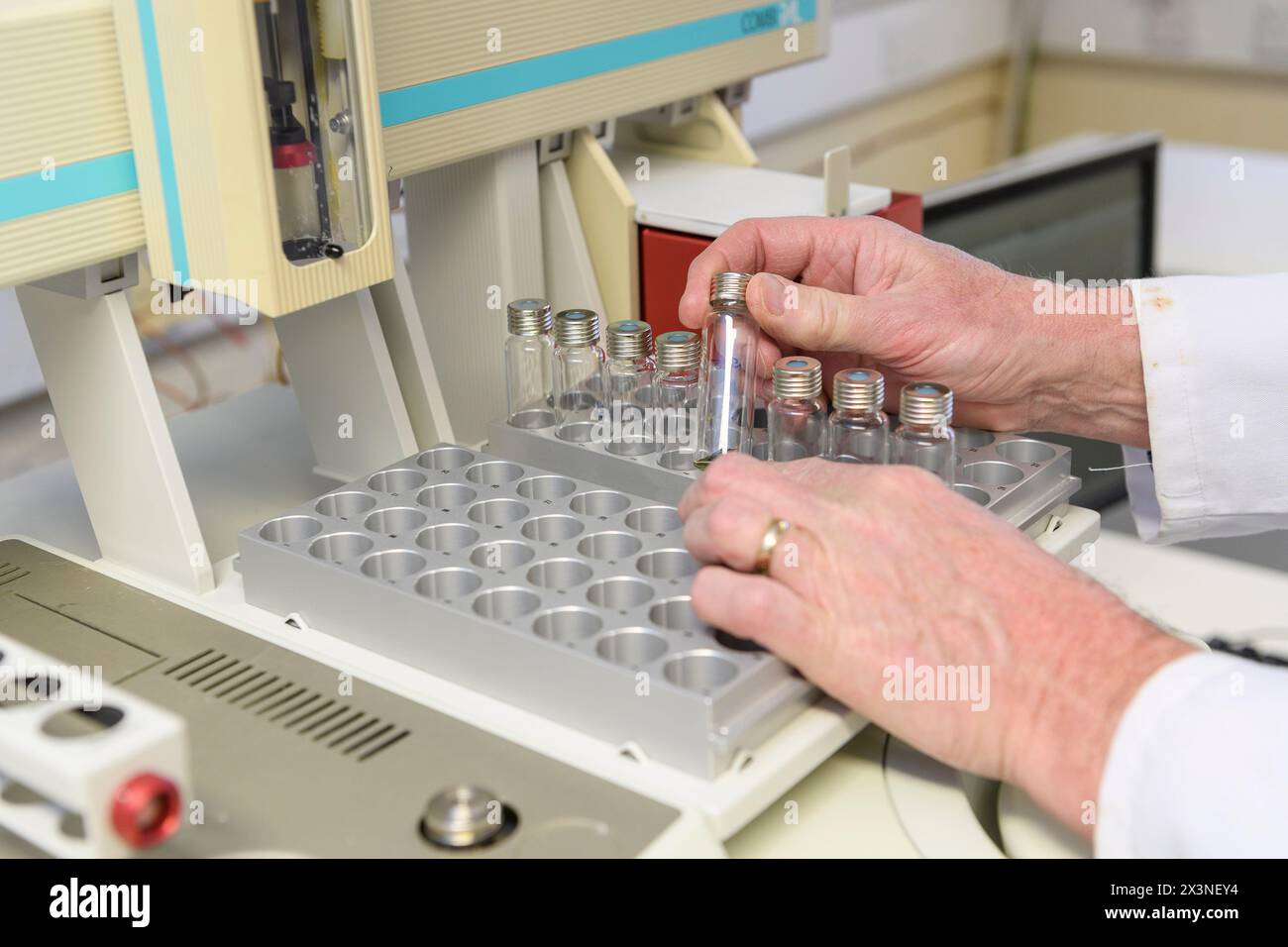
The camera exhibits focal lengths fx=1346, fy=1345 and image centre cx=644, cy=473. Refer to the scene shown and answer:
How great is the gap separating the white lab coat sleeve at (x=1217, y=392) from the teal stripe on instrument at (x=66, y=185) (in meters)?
0.87

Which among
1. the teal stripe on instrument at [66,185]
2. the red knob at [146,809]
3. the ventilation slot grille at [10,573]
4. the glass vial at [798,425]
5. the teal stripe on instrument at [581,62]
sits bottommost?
the ventilation slot grille at [10,573]

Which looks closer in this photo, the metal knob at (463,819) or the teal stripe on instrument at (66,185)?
the metal knob at (463,819)

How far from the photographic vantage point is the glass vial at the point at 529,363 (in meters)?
1.17

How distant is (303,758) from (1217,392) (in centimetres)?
84

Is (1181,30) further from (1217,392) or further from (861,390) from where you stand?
(861,390)

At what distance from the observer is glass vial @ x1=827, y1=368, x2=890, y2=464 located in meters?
1.03

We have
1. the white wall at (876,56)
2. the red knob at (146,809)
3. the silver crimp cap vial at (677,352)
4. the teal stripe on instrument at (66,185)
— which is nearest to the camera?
the red knob at (146,809)

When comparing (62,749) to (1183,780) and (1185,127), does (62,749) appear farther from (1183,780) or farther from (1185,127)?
(1185,127)

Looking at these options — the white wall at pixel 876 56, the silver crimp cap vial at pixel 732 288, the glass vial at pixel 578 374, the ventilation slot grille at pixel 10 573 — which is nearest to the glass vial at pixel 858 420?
the silver crimp cap vial at pixel 732 288

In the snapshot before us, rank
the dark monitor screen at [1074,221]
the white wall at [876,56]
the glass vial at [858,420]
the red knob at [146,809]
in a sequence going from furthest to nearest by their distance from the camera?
1. the white wall at [876,56]
2. the dark monitor screen at [1074,221]
3. the glass vial at [858,420]
4. the red knob at [146,809]

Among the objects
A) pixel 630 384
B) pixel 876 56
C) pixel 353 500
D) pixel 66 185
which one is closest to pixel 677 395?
pixel 630 384

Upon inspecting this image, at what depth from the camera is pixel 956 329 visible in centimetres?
120

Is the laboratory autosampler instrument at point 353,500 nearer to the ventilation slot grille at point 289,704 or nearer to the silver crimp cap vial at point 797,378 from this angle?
the ventilation slot grille at point 289,704
